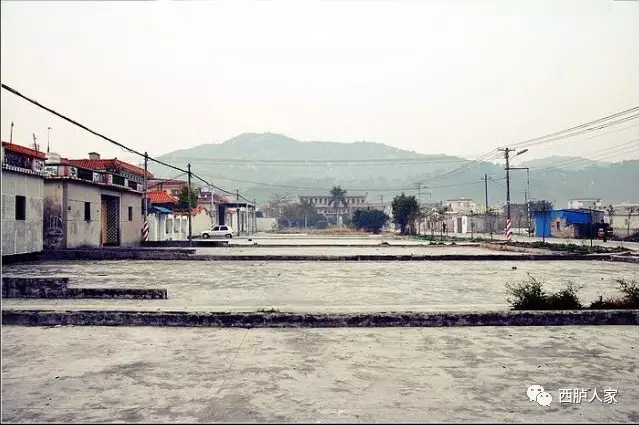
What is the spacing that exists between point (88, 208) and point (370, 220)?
58.3 metres

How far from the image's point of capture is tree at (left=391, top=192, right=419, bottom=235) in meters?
63.5

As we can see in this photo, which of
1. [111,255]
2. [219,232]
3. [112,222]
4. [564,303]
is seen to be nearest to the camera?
[564,303]

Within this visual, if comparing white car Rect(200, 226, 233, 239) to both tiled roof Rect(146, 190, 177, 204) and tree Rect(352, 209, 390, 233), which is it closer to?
tiled roof Rect(146, 190, 177, 204)

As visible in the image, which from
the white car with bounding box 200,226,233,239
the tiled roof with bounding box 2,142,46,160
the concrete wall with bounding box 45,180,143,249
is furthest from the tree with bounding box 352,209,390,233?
the tiled roof with bounding box 2,142,46,160

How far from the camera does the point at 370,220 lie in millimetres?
79250

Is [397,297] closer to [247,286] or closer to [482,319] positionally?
[482,319]

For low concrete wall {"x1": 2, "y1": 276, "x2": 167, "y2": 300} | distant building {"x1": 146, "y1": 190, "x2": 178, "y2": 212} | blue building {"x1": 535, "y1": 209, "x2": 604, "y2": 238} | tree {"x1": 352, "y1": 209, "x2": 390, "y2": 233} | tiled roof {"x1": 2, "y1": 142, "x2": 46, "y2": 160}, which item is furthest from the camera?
tree {"x1": 352, "y1": 209, "x2": 390, "y2": 233}

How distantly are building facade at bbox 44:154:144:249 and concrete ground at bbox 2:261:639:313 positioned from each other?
4.27 m

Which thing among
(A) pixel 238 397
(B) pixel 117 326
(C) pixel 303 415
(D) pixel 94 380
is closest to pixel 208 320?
(B) pixel 117 326

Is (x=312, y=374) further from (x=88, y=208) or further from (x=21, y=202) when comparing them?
(x=88, y=208)

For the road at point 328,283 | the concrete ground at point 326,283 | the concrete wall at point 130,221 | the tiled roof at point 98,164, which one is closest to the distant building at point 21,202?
the road at point 328,283

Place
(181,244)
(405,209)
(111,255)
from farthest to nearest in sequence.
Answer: (405,209) < (181,244) < (111,255)

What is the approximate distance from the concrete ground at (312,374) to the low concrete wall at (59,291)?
2.37 m

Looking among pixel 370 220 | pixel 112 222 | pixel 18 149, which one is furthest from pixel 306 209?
pixel 18 149
